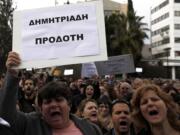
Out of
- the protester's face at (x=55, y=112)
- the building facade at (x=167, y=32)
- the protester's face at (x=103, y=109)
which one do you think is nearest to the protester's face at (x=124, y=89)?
the protester's face at (x=103, y=109)

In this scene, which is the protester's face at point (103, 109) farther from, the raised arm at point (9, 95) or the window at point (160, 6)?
the window at point (160, 6)

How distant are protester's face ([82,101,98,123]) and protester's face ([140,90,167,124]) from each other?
92.1 inches

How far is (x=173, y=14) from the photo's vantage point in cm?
10194

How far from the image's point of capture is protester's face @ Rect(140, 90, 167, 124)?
4410mm

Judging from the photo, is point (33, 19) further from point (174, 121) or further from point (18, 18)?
point (174, 121)

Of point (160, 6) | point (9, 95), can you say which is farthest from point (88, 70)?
point (160, 6)

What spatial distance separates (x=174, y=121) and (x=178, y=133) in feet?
0.33

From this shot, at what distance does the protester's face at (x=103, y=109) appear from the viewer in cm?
726

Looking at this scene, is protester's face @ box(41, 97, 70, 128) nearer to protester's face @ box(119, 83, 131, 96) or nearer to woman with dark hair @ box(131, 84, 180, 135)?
woman with dark hair @ box(131, 84, 180, 135)

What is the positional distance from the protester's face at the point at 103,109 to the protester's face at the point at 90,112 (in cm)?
34

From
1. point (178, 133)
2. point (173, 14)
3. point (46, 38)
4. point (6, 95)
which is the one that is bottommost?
point (178, 133)

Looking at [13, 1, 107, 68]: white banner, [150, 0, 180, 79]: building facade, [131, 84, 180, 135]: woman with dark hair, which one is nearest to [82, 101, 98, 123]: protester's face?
[13, 1, 107, 68]: white banner

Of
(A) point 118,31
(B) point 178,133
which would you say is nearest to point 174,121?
(B) point 178,133

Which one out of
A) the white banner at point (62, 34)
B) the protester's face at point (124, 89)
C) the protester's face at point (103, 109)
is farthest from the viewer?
the protester's face at point (124, 89)
